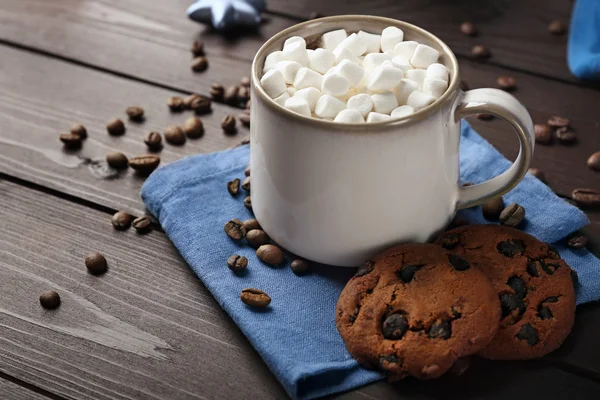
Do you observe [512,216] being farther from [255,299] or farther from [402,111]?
[255,299]

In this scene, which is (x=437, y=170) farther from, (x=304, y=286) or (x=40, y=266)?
(x=40, y=266)

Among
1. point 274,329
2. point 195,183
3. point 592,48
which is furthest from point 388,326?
point 592,48

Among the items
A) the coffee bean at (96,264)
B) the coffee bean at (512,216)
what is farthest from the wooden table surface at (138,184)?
the coffee bean at (512,216)

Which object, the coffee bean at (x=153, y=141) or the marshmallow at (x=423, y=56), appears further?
the coffee bean at (x=153, y=141)

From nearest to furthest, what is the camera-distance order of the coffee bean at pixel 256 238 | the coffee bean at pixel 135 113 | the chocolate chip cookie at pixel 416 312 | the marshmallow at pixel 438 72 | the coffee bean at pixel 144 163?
the chocolate chip cookie at pixel 416 312, the marshmallow at pixel 438 72, the coffee bean at pixel 256 238, the coffee bean at pixel 144 163, the coffee bean at pixel 135 113

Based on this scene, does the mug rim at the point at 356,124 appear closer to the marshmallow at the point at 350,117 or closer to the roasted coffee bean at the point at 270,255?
the marshmallow at the point at 350,117

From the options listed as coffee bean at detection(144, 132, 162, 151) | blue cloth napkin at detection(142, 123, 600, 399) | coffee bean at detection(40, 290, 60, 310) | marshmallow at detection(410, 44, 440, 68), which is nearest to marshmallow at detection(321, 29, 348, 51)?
marshmallow at detection(410, 44, 440, 68)
